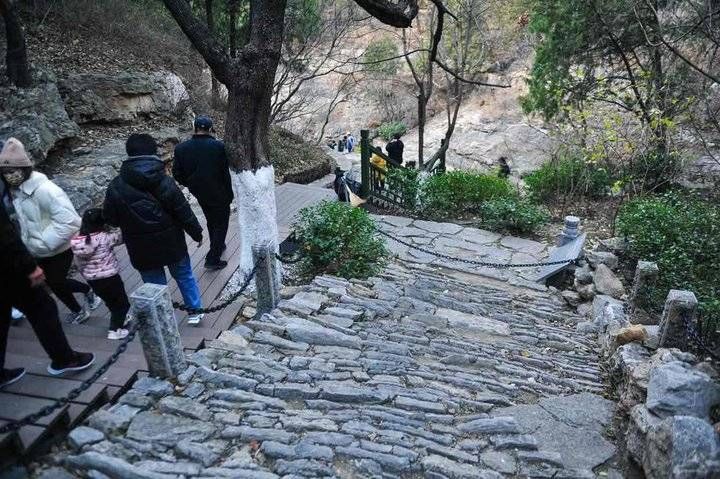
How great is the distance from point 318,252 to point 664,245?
4913 mm

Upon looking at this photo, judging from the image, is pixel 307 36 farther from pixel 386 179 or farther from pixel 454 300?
pixel 454 300

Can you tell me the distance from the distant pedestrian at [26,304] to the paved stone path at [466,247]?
17.5ft

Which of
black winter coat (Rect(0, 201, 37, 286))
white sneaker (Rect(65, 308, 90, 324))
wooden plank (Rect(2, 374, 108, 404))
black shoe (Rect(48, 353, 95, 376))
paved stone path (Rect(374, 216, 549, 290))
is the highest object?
black winter coat (Rect(0, 201, 37, 286))

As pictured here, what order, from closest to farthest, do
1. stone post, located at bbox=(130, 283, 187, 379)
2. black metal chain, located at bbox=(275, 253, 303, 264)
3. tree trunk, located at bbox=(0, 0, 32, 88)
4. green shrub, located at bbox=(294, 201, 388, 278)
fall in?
stone post, located at bbox=(130, 283, 187, 379)
black metal chain, located at bbox=(275, 253, 303, 264)
green shrub, located at bbox=(294, 201, 388, 278)
tree trunk, located at bbox=(0, 0, 32, 88)

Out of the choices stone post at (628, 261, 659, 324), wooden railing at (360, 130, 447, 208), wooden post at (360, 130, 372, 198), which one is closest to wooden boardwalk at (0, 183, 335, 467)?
stone post at (628, 261, 659, 324)

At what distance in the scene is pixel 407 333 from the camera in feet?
15.8

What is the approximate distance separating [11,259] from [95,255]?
104cm

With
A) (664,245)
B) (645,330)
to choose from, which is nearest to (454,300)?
(645,330)

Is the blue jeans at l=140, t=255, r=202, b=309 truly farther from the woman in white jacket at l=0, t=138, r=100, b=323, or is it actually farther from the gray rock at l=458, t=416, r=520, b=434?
the gray rock at l=458, t=416, r=520, b=434

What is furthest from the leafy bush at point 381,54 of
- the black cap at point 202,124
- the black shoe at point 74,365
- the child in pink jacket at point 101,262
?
the black shoe at point 74,365

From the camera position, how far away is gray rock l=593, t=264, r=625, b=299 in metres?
6.12

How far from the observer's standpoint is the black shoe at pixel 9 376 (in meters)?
3.10

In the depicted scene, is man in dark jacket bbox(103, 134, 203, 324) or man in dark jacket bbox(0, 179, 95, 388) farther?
man in dark jacket bbox(103, 134, 203, 324)

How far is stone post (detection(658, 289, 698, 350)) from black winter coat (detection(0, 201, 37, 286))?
187 inches
